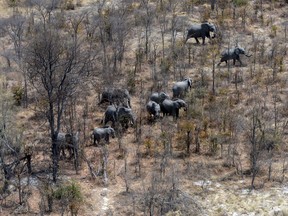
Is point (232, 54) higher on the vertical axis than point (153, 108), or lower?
higher

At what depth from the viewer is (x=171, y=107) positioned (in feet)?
72.7

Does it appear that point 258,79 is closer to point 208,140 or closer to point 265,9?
point 208,140

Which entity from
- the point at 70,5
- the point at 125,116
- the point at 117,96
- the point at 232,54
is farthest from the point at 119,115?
the point at 70,5

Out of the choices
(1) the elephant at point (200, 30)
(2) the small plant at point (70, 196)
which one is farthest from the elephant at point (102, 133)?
(1) the elephant at point (200, 30)

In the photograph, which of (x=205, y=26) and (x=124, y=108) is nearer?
(x=124, y=108)

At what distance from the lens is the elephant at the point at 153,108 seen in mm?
22047

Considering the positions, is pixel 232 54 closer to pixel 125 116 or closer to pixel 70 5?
pixel 125 116

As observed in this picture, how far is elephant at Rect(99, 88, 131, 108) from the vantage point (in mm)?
23094

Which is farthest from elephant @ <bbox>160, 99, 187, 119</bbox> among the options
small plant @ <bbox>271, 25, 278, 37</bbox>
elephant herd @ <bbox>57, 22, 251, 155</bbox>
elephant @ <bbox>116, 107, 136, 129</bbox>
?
small plant @ <bbox>271, 25, 278, 37</bbox>

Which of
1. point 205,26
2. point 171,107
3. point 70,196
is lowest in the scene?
point 70,196

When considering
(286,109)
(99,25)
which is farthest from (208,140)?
(99,25)

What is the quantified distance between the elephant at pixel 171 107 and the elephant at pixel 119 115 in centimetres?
120

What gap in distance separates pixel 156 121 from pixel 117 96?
77.4 inches

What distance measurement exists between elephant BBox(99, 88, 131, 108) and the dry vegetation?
522mm
